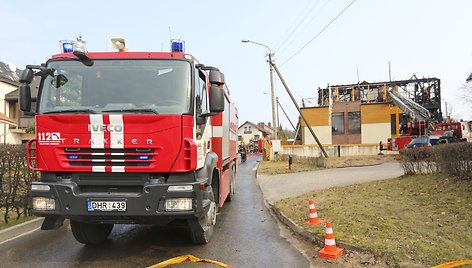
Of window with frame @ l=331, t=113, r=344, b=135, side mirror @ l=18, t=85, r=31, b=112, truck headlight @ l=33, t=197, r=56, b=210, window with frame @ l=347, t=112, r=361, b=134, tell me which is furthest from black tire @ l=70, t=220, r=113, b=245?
window with frame @ l=347, t=112, r=361, b=134

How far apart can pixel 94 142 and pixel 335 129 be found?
3913 cm

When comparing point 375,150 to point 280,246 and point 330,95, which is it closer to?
point 330,95

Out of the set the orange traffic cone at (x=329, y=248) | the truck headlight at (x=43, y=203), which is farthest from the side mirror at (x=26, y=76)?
the orange traffic cone at (x=329, y=248)

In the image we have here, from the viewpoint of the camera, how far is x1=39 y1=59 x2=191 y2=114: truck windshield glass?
17.3ft

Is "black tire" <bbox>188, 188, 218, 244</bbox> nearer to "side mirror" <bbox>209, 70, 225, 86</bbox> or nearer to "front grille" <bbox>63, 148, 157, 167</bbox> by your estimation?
"front grille" <bbox>63, 148, 157, 167</bbox>

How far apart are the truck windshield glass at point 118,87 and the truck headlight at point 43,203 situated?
1.20 metres

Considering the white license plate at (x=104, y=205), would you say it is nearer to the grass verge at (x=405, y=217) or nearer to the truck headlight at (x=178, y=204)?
the truck headlight at (x=178, y=204)

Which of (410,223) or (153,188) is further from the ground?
(153,188)

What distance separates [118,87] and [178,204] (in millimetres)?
1862

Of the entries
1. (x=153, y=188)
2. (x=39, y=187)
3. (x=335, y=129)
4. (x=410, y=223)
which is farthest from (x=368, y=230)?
(x=335, y=129)

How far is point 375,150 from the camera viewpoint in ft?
103

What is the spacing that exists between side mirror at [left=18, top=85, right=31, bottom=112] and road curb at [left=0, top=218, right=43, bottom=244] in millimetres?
2782

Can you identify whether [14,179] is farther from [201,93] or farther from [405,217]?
[405,217]

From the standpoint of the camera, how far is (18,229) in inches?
290
